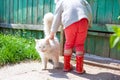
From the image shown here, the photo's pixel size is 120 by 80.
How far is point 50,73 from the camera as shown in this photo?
3.70 m

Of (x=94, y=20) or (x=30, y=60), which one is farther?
(x=30, y=60)

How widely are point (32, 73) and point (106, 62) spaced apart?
144 cm

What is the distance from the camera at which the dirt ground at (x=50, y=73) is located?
347 centimetres

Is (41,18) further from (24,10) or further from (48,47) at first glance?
(48,47)

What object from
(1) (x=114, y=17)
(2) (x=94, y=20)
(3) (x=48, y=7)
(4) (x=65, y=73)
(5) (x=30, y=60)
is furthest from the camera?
(3) (x=48, y=7)

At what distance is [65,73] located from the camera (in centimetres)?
369

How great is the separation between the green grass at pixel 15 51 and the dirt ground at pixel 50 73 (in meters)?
0.27

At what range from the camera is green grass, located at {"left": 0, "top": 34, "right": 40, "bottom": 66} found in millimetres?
4407

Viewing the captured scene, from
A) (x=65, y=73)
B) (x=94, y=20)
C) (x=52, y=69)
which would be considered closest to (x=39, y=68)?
(x=52, y=69)

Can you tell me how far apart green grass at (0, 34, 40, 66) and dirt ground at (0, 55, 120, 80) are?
27 cm

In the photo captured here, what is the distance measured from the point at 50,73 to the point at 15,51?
4.10 ft

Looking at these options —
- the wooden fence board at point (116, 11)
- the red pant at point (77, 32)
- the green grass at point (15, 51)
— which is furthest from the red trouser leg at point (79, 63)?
the green grass at point (15, 51)

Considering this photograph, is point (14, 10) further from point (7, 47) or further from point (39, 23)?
point (7, 47)

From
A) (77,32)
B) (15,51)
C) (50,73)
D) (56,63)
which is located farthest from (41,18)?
(77,32)
